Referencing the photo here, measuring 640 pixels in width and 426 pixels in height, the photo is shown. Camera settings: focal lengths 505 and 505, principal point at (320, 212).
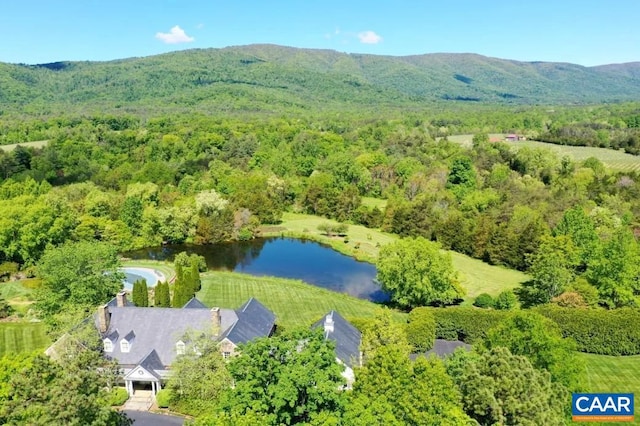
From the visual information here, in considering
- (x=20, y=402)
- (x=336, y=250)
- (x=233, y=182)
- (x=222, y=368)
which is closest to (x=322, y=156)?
(x=233, y=182)

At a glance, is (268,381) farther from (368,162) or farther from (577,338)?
(368,162)

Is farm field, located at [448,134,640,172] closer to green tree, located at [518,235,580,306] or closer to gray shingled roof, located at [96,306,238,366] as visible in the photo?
green tree, located at [518,235,580,306]

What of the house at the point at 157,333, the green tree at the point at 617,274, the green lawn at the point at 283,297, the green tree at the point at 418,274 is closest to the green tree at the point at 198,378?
the house at the point at 157,333

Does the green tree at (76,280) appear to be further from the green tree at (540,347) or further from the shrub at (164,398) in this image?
the green tree at (540,347)

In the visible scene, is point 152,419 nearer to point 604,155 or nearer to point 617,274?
point 617,274

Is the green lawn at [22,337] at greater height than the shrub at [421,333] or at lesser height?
lesser

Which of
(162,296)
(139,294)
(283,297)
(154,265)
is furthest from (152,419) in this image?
(154,265)

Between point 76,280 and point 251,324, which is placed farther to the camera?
point 76,280
